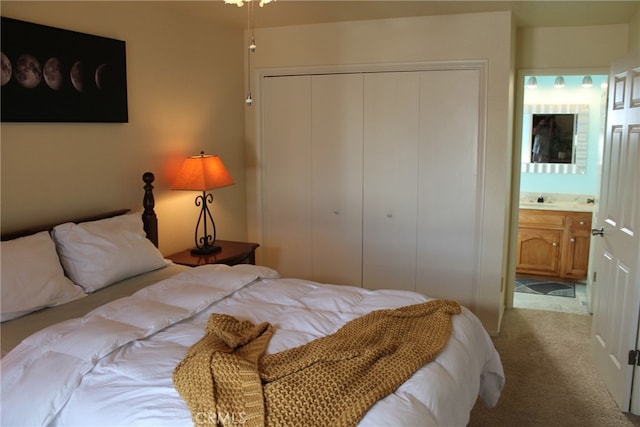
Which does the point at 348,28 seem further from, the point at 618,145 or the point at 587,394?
the point at 587,394

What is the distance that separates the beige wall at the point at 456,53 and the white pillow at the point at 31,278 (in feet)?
8.22

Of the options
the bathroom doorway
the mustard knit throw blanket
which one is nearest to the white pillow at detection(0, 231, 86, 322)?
the mustard knit throw blanket

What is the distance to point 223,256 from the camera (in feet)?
11.8

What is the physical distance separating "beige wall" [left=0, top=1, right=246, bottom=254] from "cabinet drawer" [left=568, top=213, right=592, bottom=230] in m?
3.17

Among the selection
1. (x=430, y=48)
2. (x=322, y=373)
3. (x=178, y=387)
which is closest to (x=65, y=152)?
(x=178, y=387)

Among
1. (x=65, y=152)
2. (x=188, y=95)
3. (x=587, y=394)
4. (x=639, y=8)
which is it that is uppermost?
(x=639, y=8)

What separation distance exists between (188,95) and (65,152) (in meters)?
1.13

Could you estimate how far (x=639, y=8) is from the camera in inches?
138

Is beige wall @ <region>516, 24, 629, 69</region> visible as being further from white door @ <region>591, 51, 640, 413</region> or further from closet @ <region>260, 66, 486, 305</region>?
white door @ <region>591, 51, 640, 413</region>

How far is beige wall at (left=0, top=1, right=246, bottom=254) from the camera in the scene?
2725 millimetres

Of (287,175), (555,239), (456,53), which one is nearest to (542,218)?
(555,239)

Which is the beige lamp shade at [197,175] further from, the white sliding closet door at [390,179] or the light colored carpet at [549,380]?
the light colored carpet at [549,380]

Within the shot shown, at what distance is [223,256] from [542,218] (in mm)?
3355

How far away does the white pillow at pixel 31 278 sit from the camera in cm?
227
